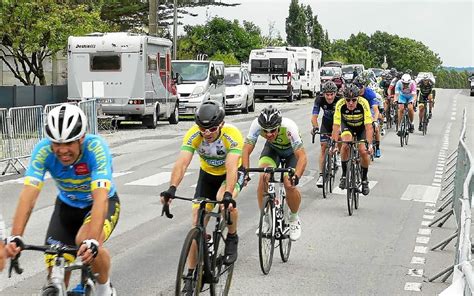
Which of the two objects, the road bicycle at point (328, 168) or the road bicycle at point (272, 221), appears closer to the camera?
the road bicycle at point (272, 221)

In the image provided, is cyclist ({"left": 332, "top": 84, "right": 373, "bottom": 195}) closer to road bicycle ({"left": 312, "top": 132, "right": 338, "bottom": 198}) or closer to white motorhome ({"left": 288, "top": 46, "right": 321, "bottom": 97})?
road bicycle ({"left": 312, "top": 132, "right": 338, "bottom": 198})

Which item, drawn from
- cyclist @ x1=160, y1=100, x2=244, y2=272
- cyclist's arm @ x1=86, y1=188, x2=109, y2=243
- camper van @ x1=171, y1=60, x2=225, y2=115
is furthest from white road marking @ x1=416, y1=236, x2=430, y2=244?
camper van @ x1=171, y1=60, x2=225, y2=115

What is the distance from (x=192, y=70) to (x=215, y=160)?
1038 inches

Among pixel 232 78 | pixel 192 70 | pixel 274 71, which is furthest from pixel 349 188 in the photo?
pixel 274 71

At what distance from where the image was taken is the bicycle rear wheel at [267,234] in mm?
8617

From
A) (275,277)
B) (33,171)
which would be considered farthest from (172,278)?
(33,171)

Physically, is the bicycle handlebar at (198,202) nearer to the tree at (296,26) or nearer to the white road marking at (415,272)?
the white road marking at (415,272)

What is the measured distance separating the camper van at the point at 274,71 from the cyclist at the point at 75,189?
40.0m

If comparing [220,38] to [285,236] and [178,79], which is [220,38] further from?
[285,236]

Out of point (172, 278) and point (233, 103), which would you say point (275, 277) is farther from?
point (233, 103)

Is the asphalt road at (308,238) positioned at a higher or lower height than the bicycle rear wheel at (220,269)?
lower

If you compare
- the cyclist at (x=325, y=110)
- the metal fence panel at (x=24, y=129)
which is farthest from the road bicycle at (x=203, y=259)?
the metal fence panel at (x=24, y=129)

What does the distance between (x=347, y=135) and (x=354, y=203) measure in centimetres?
111

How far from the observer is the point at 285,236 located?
9.11 meters
